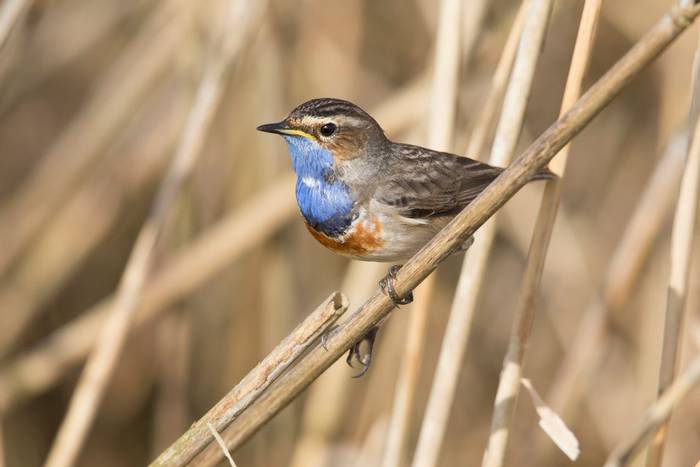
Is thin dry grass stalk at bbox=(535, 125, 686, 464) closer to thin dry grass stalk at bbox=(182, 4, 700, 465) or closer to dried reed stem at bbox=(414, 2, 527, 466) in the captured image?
dried reed stem at bbox=(414, 2, 527, 466)

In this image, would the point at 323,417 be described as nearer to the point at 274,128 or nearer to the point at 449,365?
the point at 449,365

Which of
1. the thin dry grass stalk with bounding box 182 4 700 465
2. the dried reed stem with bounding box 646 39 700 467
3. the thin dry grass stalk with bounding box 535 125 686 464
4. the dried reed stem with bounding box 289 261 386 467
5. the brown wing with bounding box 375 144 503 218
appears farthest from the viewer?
the dried reed stem with bounding box 289 261 386 467

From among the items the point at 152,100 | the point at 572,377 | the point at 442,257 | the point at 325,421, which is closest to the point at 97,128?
the point at 152,100

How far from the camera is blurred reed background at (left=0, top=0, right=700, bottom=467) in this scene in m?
4.47

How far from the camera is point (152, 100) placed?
5402 millimetres

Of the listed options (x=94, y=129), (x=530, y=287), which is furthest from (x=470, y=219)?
(x=94, y=129)

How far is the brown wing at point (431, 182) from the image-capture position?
10.5ft

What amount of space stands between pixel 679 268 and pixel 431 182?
0.97m

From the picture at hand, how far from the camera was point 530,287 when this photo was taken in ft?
8.79

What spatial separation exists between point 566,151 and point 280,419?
9.00 ft

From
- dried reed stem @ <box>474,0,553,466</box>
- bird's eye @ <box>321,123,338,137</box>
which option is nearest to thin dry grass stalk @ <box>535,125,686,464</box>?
dried reed stem @ <box>474,0,553,466</box>

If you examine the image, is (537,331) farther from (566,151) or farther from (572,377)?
(566,151)

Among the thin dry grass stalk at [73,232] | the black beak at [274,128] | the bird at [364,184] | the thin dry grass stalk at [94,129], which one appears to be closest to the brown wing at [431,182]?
the bird at [364,184]

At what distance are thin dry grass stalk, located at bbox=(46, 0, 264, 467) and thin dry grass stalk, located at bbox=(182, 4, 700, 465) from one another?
4.22 feet
